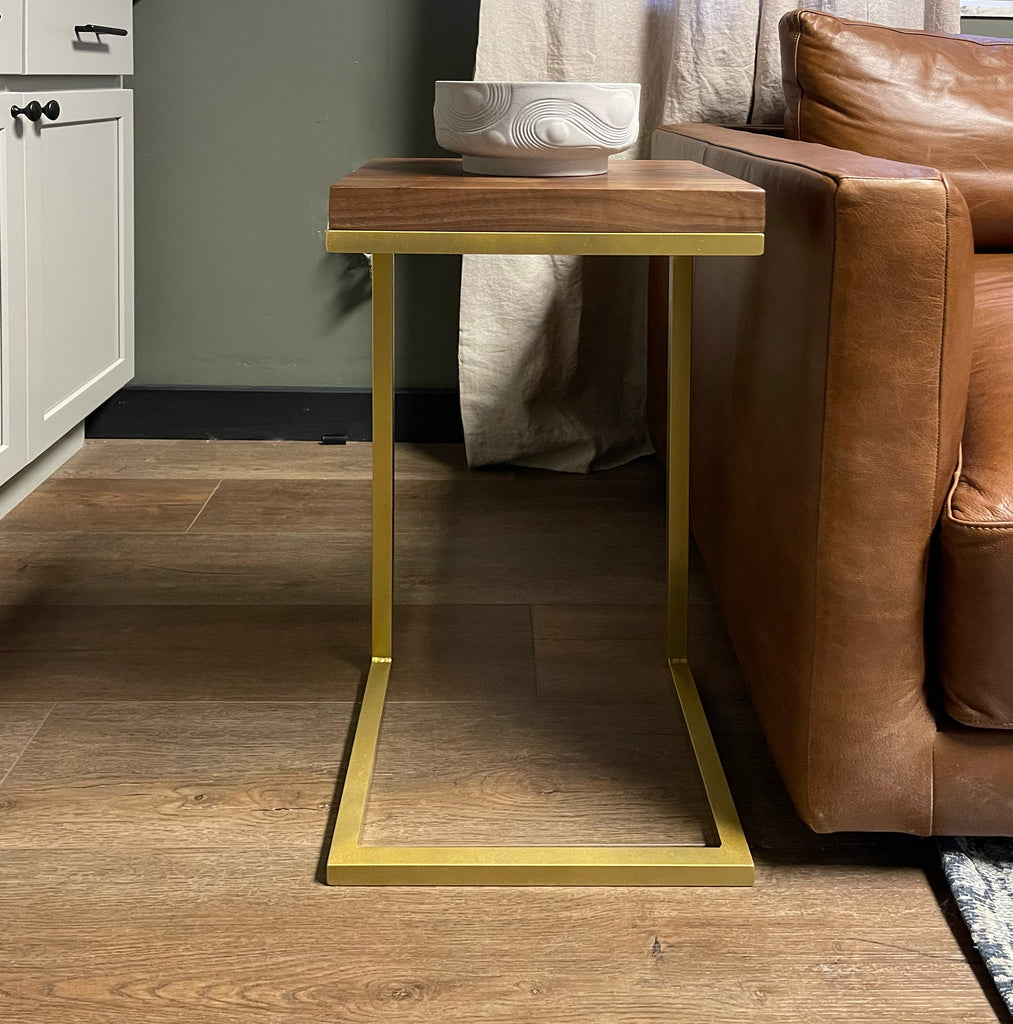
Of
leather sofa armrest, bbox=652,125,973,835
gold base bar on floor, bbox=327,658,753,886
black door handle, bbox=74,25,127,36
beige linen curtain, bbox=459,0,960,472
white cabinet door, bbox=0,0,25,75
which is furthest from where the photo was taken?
beige linen curtain, bbox=459,0,960,472

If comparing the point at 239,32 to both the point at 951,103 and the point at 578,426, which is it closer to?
the point at 578,426

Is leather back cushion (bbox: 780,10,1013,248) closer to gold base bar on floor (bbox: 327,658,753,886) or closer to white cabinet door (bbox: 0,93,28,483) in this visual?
gold base bar on floor (bbox: 327,658,753,886)

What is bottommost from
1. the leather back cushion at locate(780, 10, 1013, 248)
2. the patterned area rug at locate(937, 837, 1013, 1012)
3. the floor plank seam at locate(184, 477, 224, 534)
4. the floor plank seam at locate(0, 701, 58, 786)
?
the patterned area rug at locate(937, 837, 1013, 1012)

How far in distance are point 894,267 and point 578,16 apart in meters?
1.39

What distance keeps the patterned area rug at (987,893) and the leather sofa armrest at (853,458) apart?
0.20 ft

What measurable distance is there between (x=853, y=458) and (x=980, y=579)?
13 cm

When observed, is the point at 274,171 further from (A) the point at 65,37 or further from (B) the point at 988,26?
(B) the point at 988,26

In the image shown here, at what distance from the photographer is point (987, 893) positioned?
3.31 feet

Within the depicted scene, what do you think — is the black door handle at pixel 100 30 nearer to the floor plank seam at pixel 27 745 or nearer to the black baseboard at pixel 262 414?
the black baseboard at pixel 262 414

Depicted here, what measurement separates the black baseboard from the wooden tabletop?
143cm

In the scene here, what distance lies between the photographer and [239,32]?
7.30ft

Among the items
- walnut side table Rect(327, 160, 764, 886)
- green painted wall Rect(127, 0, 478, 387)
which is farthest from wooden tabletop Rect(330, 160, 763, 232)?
green painted wall Rect(127, 0, 478, 387)

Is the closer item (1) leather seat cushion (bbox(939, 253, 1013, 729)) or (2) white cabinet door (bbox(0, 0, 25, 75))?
(1) leather seat cushion (bbox(939, 253, 1013, 729))

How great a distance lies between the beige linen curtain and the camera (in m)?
2.04
